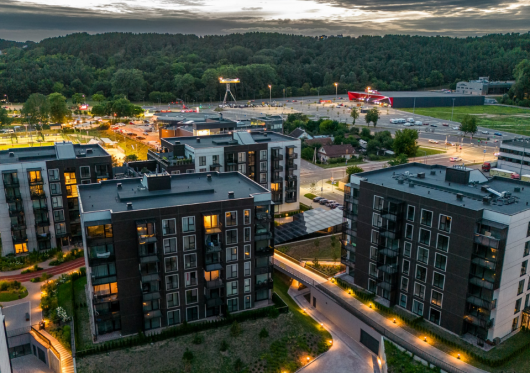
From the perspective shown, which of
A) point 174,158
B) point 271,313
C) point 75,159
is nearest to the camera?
point 271,313

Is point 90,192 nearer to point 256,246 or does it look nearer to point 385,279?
point 256,246

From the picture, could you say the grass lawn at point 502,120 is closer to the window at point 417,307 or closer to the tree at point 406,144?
the tree at point 406,144

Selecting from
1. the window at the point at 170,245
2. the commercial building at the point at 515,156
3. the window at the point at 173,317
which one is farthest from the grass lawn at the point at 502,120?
the window at the point at 173,317

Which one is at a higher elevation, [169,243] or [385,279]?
[169,243]

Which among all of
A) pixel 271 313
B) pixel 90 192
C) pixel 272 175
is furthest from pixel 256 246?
pixel 272 175

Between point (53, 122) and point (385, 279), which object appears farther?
point (53, 122)

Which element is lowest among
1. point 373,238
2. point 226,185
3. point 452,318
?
point 452,318

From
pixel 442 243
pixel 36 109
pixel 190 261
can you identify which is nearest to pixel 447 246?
pixel 442 243
